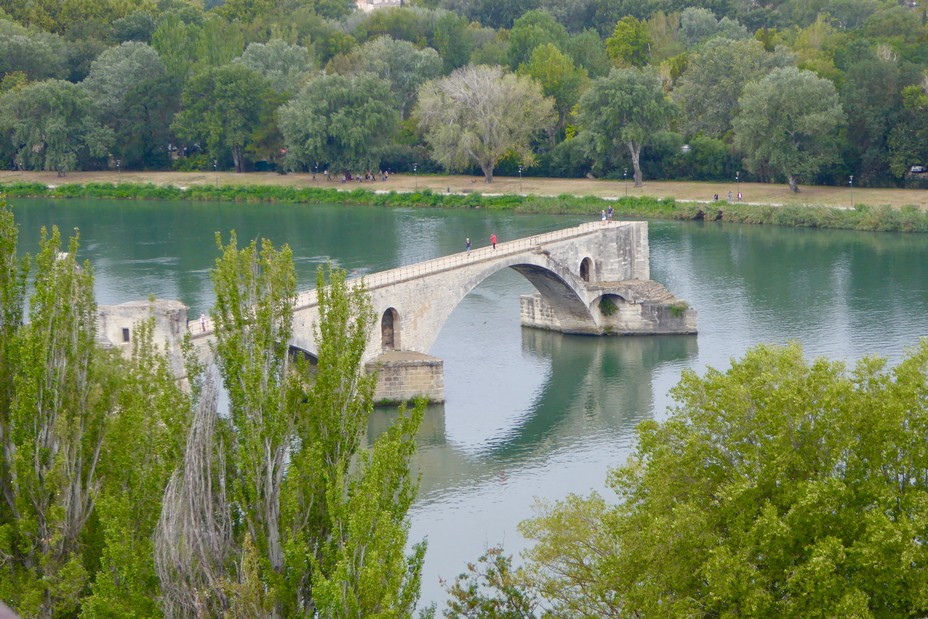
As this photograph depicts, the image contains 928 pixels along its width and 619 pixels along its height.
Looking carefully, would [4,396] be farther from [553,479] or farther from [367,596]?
[553,479]

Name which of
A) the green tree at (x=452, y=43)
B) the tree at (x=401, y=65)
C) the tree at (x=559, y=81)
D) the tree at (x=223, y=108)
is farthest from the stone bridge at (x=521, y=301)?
the green tree at (x=452, y=43)

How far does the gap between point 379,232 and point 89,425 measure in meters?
48.0

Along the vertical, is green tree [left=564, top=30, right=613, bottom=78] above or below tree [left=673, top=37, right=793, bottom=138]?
above

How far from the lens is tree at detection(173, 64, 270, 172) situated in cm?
8150

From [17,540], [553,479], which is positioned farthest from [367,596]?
[553,479]

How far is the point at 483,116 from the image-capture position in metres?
76.4

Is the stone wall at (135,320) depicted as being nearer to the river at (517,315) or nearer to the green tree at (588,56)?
the river at (517,315)

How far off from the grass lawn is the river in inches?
202

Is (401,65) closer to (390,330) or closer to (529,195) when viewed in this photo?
(529,195)

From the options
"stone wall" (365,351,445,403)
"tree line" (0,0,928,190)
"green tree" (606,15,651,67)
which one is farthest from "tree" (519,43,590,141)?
"stone wall" (365,351,445,403)

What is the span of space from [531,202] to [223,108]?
20892 mm

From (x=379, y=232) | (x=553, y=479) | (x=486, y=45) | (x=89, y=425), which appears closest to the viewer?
(x=89, y=425)

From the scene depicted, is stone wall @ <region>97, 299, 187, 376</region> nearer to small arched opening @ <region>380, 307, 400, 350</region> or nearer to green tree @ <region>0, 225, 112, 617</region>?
small arched opening @ <region>380, 307, 400, 350</region>

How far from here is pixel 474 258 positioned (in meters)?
40.7
